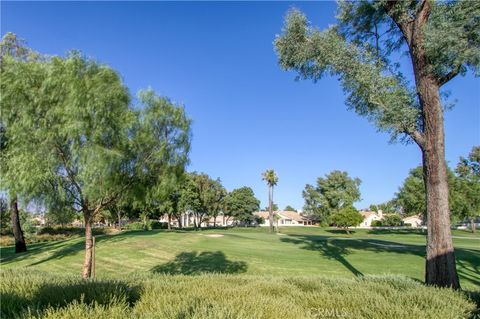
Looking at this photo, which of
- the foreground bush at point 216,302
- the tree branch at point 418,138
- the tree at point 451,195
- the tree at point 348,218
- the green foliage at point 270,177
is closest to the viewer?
the foreground bush at point 216,302

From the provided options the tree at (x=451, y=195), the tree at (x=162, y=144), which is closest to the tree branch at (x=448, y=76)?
the tree at (x=162, y=144)

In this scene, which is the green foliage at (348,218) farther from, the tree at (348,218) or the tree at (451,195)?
the tree at (451,195)

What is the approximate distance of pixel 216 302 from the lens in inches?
181

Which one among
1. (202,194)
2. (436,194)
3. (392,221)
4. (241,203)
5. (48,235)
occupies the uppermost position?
(202,194)

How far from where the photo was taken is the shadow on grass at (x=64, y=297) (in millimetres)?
4406

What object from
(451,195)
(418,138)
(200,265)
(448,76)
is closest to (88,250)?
(200,265)

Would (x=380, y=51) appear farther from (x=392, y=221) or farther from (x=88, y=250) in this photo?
(x=392, y=221)

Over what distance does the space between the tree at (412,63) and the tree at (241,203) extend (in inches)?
2845

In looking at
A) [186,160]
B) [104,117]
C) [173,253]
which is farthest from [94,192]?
[173,253]

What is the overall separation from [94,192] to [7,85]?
4.00m

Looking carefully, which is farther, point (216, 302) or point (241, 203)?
point (241, 203)

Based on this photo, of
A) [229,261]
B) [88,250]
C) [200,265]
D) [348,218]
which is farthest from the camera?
[348,218]

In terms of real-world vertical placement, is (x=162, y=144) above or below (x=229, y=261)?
above

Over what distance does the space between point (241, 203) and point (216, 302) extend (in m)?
84.6
